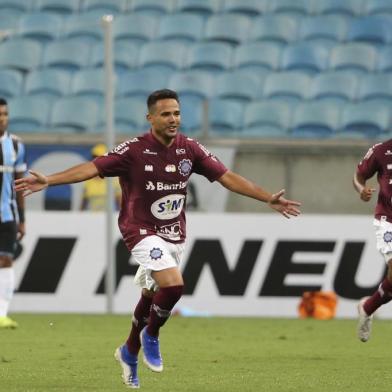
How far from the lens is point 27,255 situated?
54.2 ft

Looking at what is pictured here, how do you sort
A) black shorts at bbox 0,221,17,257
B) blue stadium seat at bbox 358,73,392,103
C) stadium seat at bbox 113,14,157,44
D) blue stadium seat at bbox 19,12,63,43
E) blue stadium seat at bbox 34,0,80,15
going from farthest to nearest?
blue stadium seat at bbox 34,0,80,15
blue stadium seat at bbox 19,12,63,43
stadium seat at bbox 113,14,157,44
blue stadium seat at bbox 358,73,392,103
black shorts at bbox 0,221,17,257

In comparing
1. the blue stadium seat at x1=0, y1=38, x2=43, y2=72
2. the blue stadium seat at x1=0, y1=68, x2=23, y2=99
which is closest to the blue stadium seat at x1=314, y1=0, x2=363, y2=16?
the blue stadium seat at x1=0, y1=38, x2=43, y2=72

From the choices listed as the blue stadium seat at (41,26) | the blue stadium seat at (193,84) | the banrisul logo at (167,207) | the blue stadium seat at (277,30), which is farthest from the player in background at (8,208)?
the blue stadium seat at (41,26)

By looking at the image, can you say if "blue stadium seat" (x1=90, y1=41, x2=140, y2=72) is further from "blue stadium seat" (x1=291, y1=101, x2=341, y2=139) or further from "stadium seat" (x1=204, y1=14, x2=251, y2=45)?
"blue stadium seat" (x1=291, y1=101, x2=341, y2=139)

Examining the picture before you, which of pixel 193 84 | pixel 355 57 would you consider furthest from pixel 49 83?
pixel 355 57

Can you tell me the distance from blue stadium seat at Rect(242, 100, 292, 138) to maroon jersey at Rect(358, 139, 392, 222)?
7460 millimetres

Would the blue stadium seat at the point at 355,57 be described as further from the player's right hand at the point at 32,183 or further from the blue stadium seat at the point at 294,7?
the player's right hand at the point at 32,183

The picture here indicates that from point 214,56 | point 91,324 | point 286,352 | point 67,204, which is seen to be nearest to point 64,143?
point 67,204

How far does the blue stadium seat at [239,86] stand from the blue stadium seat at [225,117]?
19.8 inches

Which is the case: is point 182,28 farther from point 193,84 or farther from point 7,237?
point 7,237

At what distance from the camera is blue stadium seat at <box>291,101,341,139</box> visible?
60.7 ft

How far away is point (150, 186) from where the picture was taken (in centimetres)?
845

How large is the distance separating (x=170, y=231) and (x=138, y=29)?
1304 centimetres

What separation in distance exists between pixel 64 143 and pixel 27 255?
150cm
